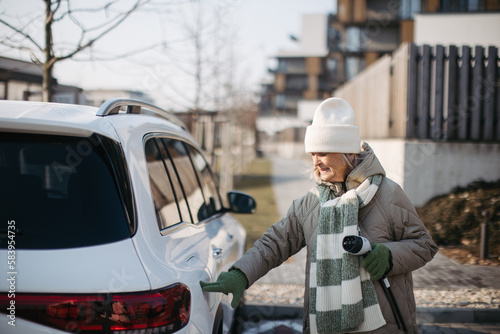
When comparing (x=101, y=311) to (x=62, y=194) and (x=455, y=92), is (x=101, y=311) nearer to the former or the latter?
(x=62, y=194)

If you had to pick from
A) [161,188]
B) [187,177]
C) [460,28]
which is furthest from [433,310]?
[460,28]

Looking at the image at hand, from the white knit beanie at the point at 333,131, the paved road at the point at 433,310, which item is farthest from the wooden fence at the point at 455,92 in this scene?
the white knit beanie at the point at 333,131

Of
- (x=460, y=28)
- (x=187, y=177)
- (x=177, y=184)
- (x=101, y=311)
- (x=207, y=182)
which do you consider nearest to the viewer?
(x=101, y=311)

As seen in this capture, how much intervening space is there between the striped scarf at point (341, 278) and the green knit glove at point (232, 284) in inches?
14.3

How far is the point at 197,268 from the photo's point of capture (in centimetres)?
229

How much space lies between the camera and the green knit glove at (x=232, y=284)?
228 cm

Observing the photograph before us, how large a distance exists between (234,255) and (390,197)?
62.6 inches

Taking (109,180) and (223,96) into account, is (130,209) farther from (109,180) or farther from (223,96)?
(223,96)

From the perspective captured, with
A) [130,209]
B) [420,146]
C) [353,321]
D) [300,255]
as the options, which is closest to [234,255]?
[353,321]

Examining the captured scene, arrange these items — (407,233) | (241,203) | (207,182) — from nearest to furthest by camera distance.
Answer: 1. (407,233)
2. (241,203)
3. (207,182)

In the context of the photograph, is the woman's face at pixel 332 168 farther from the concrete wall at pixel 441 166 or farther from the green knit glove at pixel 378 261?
the concrete wall at pixel 441 166

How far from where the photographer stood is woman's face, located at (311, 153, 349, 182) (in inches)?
98.9

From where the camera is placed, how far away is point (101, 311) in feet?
5.65

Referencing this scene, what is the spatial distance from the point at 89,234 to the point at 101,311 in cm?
31
